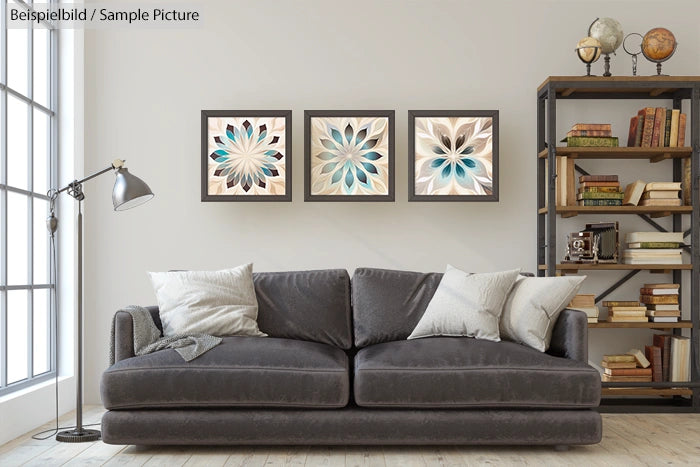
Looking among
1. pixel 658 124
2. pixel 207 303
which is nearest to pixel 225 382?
pixel 207 303

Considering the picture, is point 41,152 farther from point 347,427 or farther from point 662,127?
point 662,127

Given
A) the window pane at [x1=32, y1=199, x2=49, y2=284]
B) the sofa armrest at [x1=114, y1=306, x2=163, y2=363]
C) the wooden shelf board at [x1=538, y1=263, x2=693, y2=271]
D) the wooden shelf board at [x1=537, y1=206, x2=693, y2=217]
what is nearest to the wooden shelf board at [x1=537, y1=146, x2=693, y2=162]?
the wooden shelf board at [x1=537, y1=206, x2=693, y2=217]

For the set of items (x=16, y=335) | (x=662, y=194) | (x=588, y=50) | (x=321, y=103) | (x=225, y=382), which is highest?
(x=588, y=50)

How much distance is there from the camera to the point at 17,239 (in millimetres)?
4312

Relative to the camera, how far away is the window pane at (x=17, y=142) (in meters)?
4.25

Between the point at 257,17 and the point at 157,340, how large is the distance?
2297 millimetres

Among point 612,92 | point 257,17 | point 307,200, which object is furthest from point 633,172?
point 257,17

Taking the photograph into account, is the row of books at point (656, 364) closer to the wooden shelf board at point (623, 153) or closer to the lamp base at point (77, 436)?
the wooden shelf board at point (623, 153)

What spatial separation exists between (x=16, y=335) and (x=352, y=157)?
2190 mm

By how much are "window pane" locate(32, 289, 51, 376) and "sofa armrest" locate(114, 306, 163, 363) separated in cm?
96

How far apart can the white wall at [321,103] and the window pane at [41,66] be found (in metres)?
0.37

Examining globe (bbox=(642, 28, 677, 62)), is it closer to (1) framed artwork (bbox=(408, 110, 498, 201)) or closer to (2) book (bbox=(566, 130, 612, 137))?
(2) book (bbox=(566, 130, 612, 137))

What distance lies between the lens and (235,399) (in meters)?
3.62

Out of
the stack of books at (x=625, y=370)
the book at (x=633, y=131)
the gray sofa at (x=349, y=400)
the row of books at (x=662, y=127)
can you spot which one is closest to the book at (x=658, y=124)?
the row of books at (x=662, y=127)
